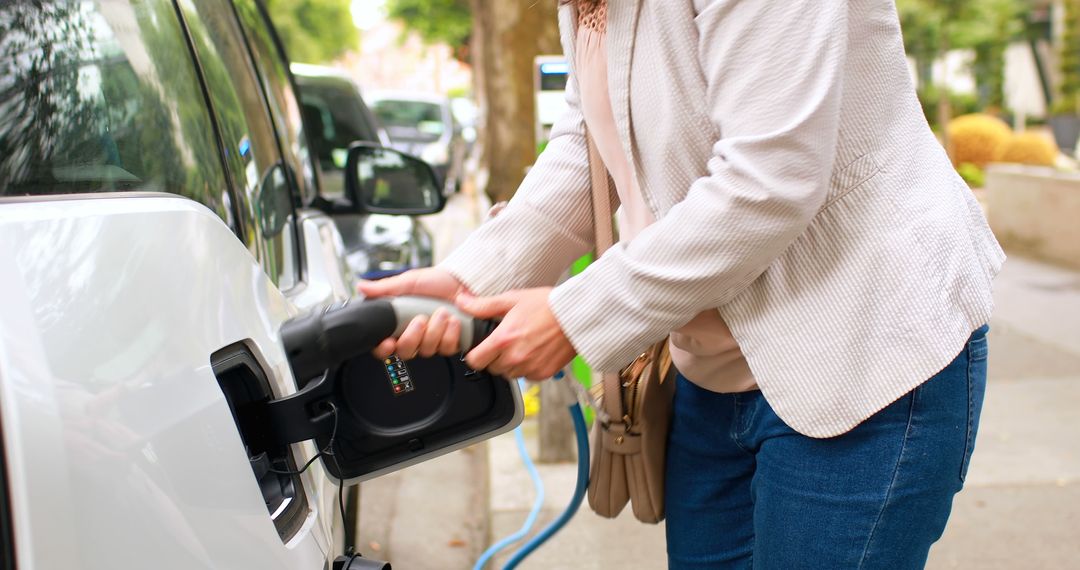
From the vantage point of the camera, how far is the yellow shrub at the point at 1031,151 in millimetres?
15516

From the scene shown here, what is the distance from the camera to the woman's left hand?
1.45 meters

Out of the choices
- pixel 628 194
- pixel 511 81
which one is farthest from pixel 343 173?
pixel 628 194

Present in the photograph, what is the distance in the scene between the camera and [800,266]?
147 cm

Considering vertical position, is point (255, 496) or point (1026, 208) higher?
point (255, 496)

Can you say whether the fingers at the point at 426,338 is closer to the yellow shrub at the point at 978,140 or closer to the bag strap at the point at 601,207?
the bag strap at the point at 601,207

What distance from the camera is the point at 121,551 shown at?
42.3 inches

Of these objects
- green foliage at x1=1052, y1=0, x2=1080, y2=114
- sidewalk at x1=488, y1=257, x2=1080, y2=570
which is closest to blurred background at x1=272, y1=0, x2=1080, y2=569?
sidewalk at x1=488, y1=257, x2=1080, y2=570

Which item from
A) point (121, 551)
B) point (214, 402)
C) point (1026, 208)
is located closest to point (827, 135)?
point (214, 402)

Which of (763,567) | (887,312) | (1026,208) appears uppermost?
(887,312)

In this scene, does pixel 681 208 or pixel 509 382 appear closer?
pixel 681 208

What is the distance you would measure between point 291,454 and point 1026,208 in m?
9.49

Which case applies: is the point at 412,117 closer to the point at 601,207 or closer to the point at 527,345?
the point at 601,207

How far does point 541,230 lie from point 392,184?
2.06 m

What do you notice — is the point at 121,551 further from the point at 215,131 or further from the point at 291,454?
the point at 215,131
